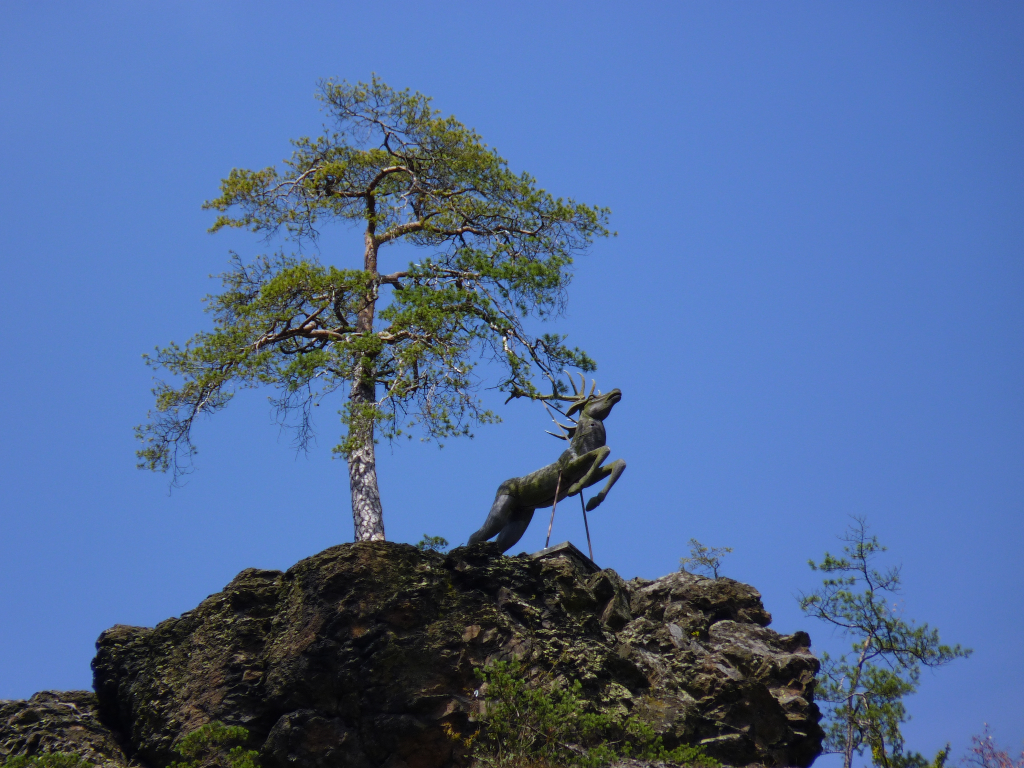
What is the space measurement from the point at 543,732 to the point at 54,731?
545 cm

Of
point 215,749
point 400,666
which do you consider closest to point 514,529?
point 400,666

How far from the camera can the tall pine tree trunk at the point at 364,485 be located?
15559mm

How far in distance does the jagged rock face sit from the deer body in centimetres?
127

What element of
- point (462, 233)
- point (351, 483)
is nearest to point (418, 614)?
point (351, 483)

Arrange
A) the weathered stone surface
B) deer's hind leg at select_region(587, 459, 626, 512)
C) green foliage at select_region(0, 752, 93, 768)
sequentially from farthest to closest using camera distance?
1. deer's hind leg at select_region(587, 459, 626, 512)
2. the weathered stone surface
3. green foliage at select_region(0, 752, 93, 768)

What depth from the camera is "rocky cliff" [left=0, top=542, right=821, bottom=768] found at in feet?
32.0

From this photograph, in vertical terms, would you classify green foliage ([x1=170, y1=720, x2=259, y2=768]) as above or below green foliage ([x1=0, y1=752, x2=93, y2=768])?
above

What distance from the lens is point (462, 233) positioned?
778 inches

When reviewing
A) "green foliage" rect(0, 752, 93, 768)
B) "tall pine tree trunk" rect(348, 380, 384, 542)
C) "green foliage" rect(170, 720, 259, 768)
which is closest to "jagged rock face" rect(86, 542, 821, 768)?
"green foliage" rect(170, 720, 259, 768)

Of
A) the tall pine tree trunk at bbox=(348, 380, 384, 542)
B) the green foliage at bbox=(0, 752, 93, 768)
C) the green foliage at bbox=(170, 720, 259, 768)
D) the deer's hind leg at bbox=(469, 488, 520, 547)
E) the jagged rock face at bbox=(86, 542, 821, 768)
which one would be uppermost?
the tall pine tree trunk at bbox=(348, 380, 384, 542)

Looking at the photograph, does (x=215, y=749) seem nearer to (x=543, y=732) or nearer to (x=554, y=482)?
(x=543, y=732)

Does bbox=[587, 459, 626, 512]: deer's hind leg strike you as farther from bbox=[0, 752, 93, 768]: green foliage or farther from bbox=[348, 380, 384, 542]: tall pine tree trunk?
bbox=[0, 752, 93, 768]: green foliage

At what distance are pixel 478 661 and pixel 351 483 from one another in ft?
22.0

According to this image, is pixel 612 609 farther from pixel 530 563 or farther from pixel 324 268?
pixel 324 268
